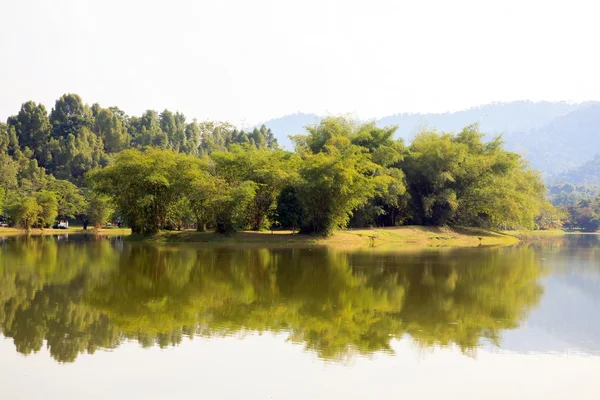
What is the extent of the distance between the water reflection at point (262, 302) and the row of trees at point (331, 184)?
48.0 ft

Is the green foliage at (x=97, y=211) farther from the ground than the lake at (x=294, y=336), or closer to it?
farther from the ground

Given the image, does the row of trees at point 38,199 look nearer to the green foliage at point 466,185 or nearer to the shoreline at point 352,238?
the shoreline at point 352,238

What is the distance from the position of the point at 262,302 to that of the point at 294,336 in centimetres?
370

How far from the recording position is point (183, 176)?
1577 inches

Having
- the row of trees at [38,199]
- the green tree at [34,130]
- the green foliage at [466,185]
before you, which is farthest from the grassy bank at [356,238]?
the green tree at [34,130]

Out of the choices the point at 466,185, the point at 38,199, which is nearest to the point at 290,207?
the point at 466,185

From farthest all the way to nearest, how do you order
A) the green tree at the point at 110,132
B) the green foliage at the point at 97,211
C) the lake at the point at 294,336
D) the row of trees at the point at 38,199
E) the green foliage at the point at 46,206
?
the green tree at the point at 110,132, the green foliage at the point at 97,211, the green foliage at the point at 46,206, the row of trees at the point at 38,199, the lake at the point at 294,336

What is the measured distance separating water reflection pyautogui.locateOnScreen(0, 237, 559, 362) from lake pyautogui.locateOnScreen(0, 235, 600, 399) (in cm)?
5

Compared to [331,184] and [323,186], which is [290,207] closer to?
[323,186]

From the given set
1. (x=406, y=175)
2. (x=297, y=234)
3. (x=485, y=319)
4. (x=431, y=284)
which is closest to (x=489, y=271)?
(x=431, y=284)

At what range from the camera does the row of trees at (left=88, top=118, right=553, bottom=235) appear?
39.5 metres

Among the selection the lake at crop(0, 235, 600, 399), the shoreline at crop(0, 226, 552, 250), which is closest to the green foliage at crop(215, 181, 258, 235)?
the shoreline at crop(0, 226, 552, 250)

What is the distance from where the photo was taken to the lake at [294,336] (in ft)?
26.6

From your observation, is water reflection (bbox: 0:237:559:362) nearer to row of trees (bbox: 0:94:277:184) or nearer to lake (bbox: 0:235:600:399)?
lake (bbox: 0:235:600:399)
